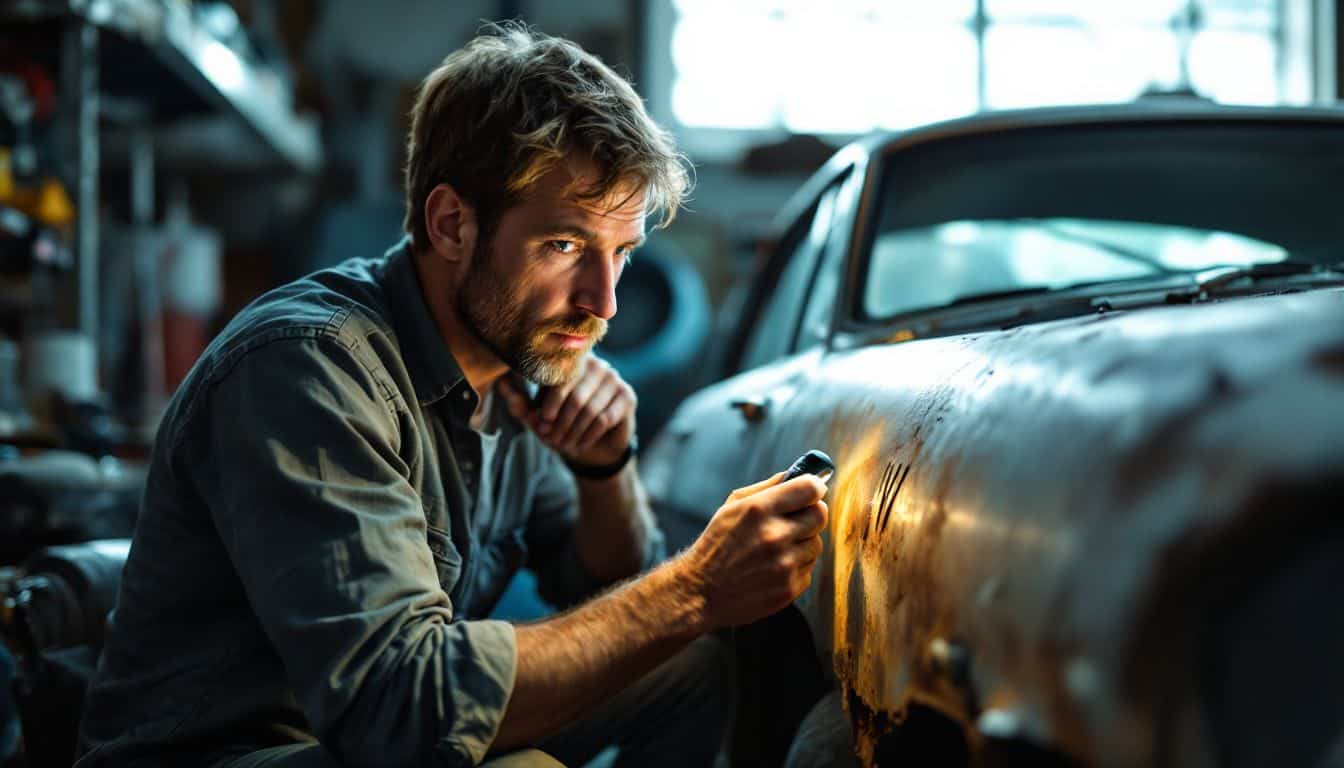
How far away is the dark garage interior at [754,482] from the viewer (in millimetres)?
546

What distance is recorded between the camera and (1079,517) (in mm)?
599

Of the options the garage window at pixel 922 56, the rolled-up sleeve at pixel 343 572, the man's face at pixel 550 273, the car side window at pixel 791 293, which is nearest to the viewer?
the rolled-up sleeve at pixel 343 572

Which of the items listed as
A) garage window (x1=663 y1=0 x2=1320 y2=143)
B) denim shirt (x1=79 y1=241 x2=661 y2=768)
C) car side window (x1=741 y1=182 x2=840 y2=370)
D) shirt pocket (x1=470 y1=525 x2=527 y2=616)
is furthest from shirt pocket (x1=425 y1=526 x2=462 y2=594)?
garage window (x1=663 y1=0 x2=1320 y2=143)

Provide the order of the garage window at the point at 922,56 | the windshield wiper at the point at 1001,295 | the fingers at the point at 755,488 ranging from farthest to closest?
the garage window at the point at 922,56, the windshield wiper at the point at 1001,295, the fingers at the point at 755,488

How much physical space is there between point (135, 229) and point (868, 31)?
4.75 meters

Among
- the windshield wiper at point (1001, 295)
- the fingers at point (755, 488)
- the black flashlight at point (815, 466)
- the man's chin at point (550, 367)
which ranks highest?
the windshield wiper at point (1001, 295)

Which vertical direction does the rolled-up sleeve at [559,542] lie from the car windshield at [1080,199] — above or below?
below

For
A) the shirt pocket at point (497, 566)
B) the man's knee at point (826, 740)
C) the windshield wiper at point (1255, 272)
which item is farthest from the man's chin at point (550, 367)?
the windshield wiper at point (1255, 272)

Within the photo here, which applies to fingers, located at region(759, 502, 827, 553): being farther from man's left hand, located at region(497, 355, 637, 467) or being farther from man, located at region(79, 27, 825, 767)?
man's left hand, located at region(497, 355, 637, 467)

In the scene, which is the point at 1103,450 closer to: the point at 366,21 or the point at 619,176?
the point at 619,176

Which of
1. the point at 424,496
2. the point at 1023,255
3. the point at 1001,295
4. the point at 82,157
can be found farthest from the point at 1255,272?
the point at 82,157

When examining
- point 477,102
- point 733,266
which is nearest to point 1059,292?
point 477,102

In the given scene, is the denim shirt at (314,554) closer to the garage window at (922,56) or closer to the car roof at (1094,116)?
the car roof at (1094,116)

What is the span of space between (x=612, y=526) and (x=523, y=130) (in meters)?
0.67
